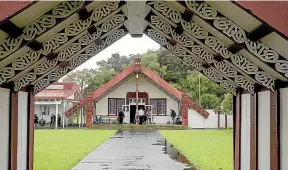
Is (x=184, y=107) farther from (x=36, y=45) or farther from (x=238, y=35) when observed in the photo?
(x=238, y=35)

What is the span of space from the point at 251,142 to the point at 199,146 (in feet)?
38.9

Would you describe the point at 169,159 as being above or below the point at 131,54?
below

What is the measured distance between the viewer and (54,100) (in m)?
38.1

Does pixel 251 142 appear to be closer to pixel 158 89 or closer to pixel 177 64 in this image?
pixel 158 89

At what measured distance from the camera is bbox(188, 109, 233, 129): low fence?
37438mm

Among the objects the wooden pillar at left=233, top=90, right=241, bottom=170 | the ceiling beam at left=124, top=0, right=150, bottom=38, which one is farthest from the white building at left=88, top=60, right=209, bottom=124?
the ceiling beam at left=124, top=0, right=150, bottom=38

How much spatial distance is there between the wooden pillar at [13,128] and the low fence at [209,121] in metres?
29.9

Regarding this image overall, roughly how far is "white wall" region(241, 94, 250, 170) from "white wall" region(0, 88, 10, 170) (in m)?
4.18

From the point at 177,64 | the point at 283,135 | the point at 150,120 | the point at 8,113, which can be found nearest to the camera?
the point at 283,135

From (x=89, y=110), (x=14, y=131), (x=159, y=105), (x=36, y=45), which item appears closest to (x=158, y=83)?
(x=159, y=105)

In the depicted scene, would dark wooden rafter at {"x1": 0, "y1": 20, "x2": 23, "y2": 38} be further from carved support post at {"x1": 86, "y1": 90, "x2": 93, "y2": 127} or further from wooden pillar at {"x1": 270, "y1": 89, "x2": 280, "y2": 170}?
carved support post at {"x1": 86, "y1": 90, "x2": 93, "y2": 127}

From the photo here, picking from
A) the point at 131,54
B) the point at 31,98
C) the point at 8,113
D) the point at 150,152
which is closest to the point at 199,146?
the point at 150,152

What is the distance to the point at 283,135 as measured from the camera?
643cm

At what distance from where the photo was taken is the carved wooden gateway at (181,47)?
5.50 meters
